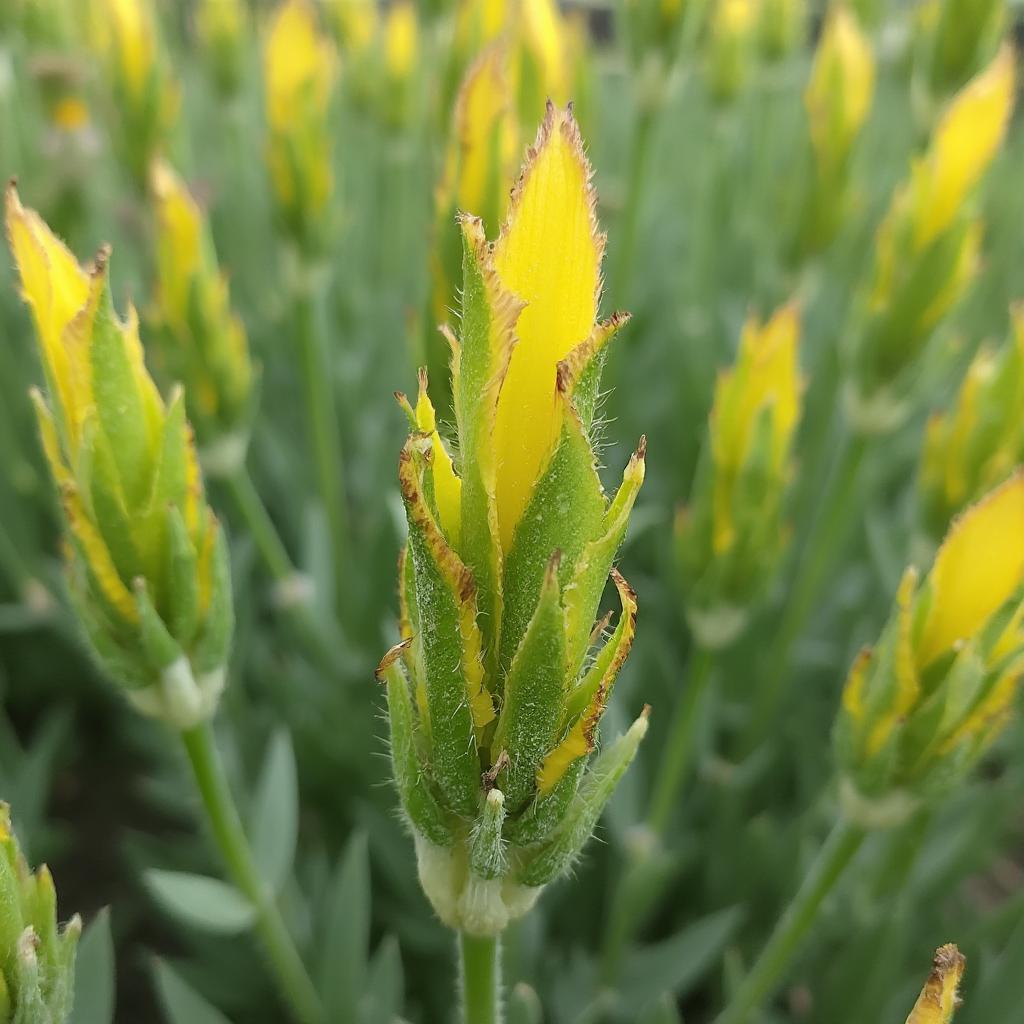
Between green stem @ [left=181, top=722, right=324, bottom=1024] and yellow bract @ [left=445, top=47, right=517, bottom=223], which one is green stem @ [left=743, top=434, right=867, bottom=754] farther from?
green stem @ [left=181, top=722, right=324, bottom=1024]

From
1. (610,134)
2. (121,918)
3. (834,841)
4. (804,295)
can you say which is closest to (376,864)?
(121,918)

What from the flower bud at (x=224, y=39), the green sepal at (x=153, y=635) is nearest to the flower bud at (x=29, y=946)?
the green sepal at (x=153, y=635)

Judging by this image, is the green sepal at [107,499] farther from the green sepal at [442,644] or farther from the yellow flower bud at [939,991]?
the yellow flower bud at [939,991]

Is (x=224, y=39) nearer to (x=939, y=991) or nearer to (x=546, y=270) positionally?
(x=546, y=270)

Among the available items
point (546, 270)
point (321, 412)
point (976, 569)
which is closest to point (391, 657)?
point (546, 270)

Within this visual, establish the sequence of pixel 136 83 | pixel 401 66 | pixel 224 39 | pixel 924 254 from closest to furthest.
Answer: pixel 924 254 < pixel 136 83 < pixel 224 39 < pixel 401 66

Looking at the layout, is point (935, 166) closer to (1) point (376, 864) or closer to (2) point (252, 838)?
(2) point (252, 838)

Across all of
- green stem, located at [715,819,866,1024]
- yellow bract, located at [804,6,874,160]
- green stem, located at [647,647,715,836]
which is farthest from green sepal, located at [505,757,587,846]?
yellow bract, located at [804,6,874,160]
